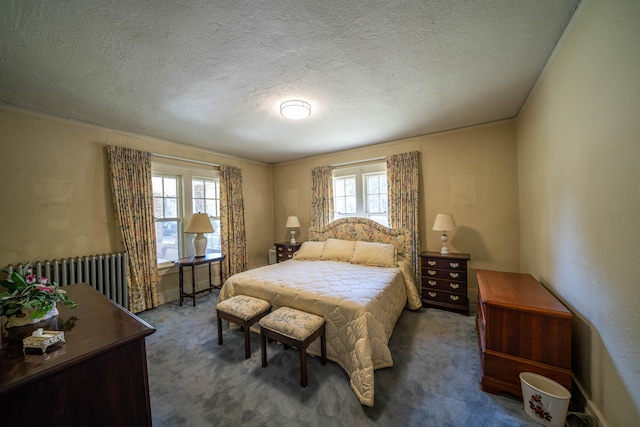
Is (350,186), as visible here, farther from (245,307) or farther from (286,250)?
(245,307)

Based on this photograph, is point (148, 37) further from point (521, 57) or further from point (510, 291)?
point (510, 291)

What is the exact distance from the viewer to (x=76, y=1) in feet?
4.05

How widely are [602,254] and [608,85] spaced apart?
2.92 ft

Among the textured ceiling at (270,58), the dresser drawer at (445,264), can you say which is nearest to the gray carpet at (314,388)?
the dresser drawer at (445,264)

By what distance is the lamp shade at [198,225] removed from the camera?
3.47 meters

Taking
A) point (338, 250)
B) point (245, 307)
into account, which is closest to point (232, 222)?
point (338, 250)

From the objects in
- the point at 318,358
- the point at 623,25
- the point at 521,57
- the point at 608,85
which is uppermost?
the point at 521,57

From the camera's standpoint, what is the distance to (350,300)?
1963mm

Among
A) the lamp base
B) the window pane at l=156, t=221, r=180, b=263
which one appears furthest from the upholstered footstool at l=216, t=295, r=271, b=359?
the window pane at l=156, t=221, r=180, b=263

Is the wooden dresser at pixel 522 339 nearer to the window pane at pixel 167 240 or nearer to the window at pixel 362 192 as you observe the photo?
the window at pixel 362 192

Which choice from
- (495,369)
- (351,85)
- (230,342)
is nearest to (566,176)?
(495,369)

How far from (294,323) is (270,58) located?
6.78 ft

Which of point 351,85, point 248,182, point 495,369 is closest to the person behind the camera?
point 495,369

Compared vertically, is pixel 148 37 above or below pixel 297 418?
above
